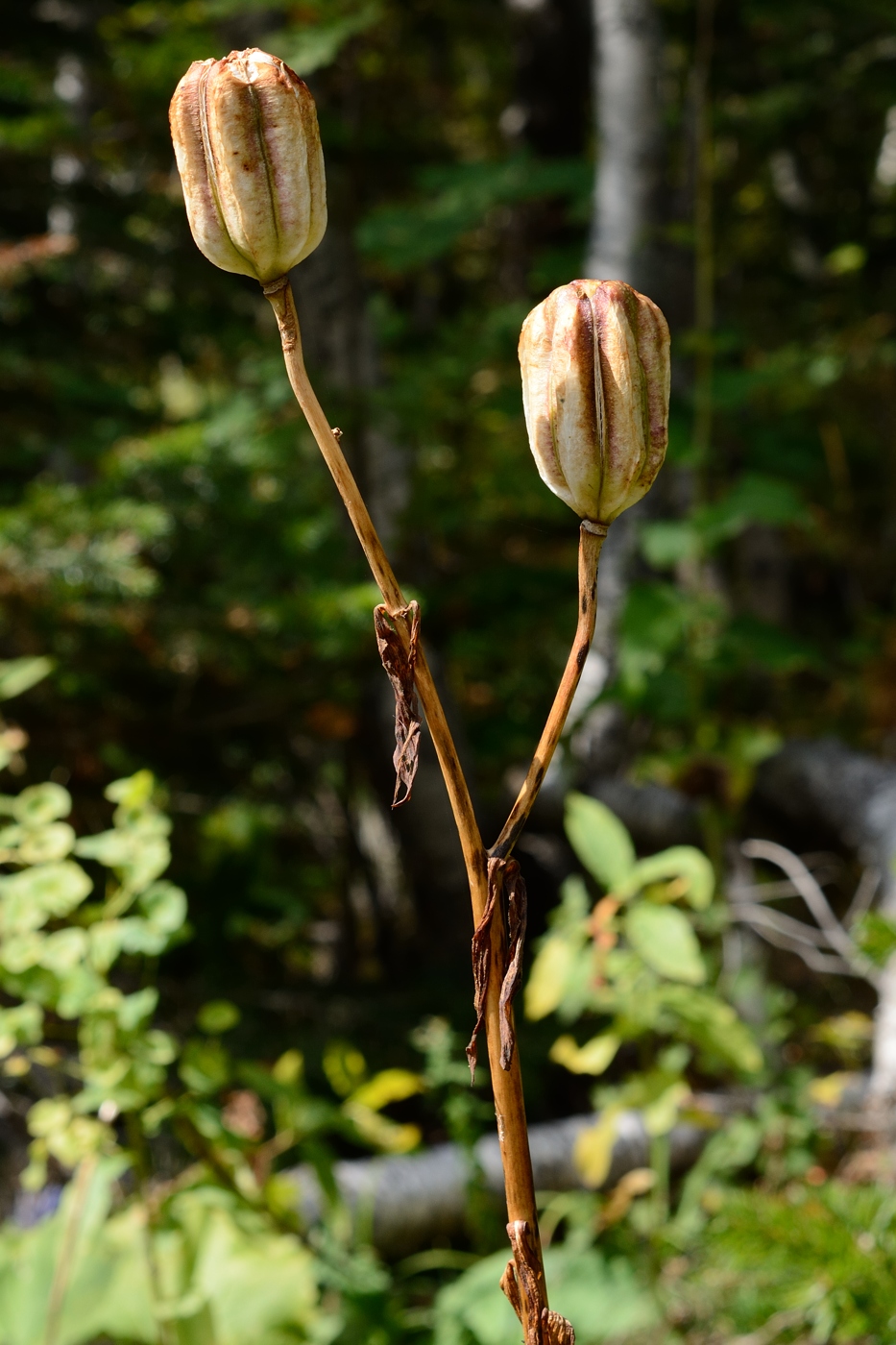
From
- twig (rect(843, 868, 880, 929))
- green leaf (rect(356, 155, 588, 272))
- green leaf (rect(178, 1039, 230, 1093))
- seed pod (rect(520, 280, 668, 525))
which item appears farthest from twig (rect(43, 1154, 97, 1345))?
green leaf (rect(356, 155, 588, 272))

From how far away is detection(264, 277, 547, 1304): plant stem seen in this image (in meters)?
0.44

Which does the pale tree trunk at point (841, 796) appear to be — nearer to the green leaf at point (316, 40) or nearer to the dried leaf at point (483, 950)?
the dried leaf at point (483, 950)

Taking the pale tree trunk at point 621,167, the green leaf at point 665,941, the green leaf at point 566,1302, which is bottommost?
the green leaf at point 566,1302

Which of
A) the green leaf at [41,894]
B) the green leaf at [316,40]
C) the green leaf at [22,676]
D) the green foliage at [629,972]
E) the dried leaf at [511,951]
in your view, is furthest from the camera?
the green leaf at [316,40]

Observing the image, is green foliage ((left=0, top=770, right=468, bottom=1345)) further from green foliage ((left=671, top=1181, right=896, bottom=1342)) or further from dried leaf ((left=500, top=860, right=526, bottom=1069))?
dried leaf ((left=500, top=860, right=526, bottom=1069))

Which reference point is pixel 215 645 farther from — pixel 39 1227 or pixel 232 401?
pixel 39 1227

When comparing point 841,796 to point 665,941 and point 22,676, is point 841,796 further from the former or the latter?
point 22,676

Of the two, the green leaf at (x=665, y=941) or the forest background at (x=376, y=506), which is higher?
the forest background at (x=376, y=506)

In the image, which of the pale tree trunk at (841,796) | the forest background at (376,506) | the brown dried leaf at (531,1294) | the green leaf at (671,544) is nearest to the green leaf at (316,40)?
the forest background at (376,506)

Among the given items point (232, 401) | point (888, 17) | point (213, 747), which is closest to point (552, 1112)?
point (213, 747)

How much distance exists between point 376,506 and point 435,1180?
5.39ft

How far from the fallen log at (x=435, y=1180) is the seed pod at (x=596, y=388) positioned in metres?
1.31

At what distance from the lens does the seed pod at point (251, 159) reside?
1.48 ft

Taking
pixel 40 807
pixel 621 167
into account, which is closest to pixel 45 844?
pixel 40 807
